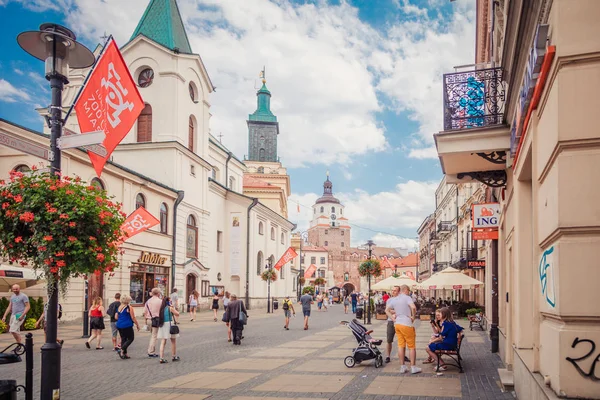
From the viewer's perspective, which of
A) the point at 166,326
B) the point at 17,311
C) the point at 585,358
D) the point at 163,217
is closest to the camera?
the point at 585,358

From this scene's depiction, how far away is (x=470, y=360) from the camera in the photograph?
14234mm

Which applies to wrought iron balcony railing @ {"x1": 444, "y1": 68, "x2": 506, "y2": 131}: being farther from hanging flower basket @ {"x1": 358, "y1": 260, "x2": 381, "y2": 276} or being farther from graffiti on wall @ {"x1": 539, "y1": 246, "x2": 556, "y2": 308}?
hanging flower basket @ {"x1": 358, "y1": 260, "x2": 381, "y2": 276}

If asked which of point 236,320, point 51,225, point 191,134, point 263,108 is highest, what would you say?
point 263,108

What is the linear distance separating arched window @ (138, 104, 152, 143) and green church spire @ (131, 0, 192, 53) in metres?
4.39

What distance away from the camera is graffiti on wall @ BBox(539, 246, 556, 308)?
15.8 ft

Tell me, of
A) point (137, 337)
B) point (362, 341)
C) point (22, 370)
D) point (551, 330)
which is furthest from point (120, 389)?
point (137, 337)

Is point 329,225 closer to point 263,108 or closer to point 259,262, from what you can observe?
point 263,108

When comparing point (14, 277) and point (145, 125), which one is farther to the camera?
point (145, 125)

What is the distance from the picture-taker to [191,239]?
129 ft

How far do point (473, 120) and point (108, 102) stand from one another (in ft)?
21.3

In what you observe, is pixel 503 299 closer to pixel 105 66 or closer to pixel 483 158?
pixel 483 158

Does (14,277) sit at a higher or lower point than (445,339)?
higher

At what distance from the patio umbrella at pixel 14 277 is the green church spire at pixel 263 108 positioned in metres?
77.9

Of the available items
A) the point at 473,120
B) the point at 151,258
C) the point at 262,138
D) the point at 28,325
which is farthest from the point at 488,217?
the point at 262,138
